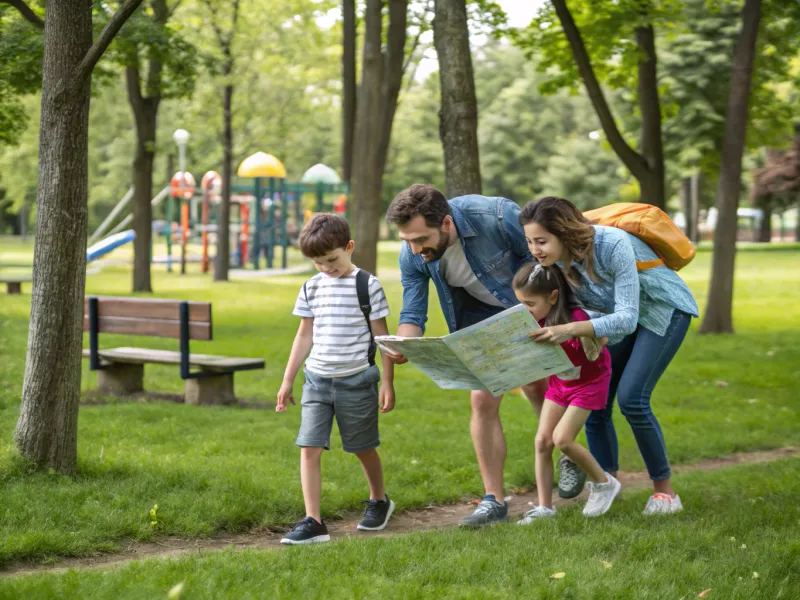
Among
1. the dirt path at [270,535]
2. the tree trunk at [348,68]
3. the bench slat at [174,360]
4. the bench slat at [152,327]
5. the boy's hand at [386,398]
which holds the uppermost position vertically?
the tree trunk at [348,68]

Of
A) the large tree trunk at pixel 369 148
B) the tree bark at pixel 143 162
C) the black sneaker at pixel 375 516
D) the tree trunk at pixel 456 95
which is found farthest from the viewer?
the tree bark at pixel 143 162

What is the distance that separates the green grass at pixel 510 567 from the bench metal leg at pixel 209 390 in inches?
179

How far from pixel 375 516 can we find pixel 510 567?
1262 millimetres

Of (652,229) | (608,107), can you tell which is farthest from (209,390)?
(608,107)

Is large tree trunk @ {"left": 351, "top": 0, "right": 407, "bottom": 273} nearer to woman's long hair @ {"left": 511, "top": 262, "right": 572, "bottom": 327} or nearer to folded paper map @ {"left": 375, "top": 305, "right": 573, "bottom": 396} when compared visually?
woman's long hair @ {"left": 511, "top": 262, "right": 572, "bottom": 327}

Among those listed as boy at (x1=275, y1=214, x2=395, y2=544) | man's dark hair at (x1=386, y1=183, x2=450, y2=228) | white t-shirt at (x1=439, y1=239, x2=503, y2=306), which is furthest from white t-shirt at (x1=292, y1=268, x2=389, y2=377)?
man's dark hair at (x1=386, y1=183, x2=450, y2=228)

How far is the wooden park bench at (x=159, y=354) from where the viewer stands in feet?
29.9

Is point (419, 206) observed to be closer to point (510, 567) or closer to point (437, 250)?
point (437, 250)

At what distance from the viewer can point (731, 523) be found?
5191 millimetres

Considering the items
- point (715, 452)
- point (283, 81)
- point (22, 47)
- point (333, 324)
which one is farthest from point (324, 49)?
point (333, 324)

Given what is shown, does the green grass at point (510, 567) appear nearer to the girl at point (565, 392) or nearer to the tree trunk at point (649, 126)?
the girl at point (565, 392)

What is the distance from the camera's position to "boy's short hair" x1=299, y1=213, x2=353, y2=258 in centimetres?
499

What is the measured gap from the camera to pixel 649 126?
14.9 m

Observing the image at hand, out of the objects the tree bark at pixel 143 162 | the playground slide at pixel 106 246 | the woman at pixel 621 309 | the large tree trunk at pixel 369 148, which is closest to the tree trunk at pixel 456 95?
the large tree trunk at pixel 369 148
